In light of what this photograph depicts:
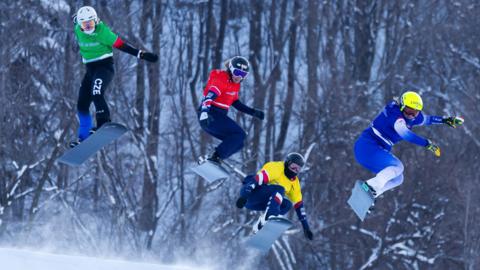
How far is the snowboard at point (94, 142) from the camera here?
15617mm

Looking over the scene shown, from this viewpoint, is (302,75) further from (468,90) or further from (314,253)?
(314,253)

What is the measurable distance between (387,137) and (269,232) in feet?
6.43

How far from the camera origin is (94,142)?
1572 cm

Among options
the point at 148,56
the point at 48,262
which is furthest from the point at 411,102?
the point at 48,262

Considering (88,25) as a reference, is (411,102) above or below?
below

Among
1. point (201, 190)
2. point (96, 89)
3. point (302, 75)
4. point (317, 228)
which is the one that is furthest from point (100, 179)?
point (96, 89)

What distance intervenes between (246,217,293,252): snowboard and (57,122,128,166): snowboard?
7.17 feet

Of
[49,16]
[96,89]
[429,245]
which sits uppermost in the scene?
[96,89]

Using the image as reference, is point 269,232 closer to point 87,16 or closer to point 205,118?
point 205,118

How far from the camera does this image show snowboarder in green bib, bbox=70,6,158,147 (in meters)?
15.2

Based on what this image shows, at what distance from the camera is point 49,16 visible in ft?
111

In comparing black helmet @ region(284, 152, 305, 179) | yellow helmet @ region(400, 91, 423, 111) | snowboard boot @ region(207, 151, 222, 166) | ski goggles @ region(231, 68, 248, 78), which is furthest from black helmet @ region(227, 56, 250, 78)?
yellow helmet @ region(400, 91, 423, 111)

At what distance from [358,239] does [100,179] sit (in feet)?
23.5

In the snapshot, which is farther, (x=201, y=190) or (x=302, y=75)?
(x=302, y=75)
